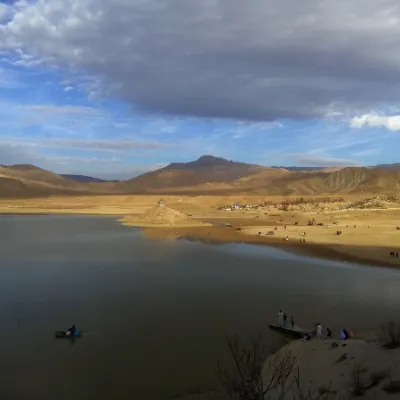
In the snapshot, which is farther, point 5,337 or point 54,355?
point 5,337

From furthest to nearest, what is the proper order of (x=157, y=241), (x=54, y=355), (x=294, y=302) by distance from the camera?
(x=157, y=241) → (x=294, y=302) → (x=54, y=355)

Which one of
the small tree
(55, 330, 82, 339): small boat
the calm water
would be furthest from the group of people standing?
(55, 330, 82, 339): small boat

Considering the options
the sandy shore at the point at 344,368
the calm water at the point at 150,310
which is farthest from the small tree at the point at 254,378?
the calm water at the point at 150,310

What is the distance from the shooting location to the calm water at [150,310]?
40.6 feet

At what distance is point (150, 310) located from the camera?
1872 centimetres

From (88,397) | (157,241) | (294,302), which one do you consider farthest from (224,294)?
(157,241)

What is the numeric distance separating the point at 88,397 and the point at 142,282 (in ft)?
43.2

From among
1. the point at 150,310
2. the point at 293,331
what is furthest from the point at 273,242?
the point at 293,331

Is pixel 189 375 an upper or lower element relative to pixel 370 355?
lower

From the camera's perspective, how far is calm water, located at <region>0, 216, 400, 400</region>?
1237 centimetres

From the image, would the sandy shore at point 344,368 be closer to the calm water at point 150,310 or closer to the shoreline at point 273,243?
the calm water at point 150,310

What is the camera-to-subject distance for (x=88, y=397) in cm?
1125

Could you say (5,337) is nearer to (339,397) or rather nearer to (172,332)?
(172,332)

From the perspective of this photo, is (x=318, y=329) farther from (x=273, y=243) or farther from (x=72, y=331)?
(x=273, y=243)
